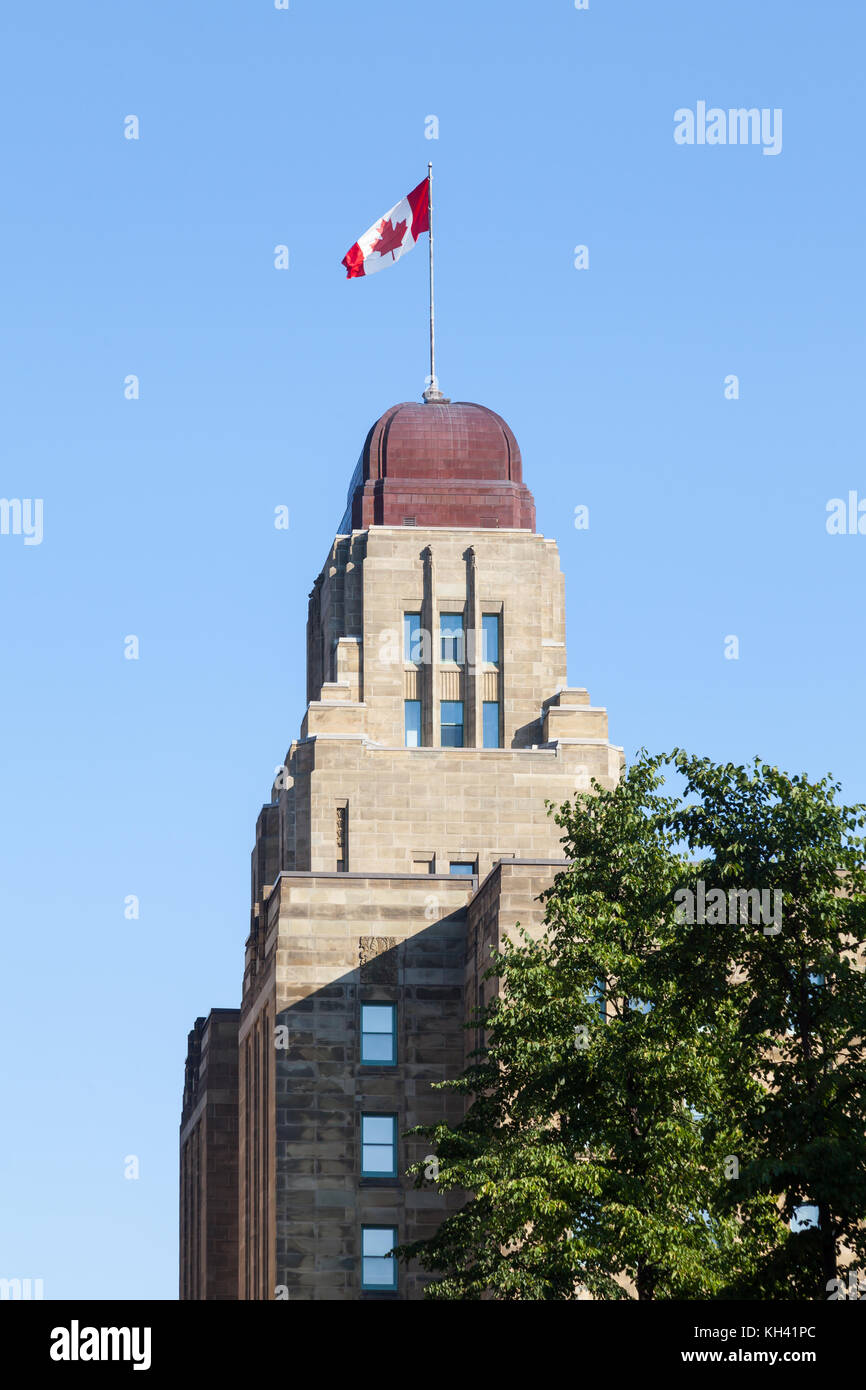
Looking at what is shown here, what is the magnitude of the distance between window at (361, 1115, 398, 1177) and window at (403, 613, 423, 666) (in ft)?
75.8

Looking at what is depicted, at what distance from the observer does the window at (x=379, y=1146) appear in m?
65.1

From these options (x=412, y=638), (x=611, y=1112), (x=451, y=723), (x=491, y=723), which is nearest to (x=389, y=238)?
(x=412, y=638)

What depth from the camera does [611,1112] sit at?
1711 inches

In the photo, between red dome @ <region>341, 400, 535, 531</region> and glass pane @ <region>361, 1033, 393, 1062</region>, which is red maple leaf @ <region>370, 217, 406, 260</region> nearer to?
red dome @ <region>341, 400, 535, 531</region>

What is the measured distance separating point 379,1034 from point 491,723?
20.3 metres

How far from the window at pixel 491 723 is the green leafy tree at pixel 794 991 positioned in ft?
146

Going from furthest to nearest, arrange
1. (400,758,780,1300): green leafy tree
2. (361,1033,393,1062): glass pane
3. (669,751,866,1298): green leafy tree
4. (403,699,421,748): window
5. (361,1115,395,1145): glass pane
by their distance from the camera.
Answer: (403,699,421,748): window → (361,1033,393,1062): glass pane → (361,1115,395,1145): glass pane → (400,758,780,1300): green leafy tree → (669,751,866,1298): green leafy tree

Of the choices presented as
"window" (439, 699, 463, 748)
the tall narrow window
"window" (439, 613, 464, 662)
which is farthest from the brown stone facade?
"window" (439, 613, 464, 662)

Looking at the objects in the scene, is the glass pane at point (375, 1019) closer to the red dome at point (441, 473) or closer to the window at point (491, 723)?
the window at point (491, 723)

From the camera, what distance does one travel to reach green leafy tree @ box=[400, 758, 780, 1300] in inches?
1631

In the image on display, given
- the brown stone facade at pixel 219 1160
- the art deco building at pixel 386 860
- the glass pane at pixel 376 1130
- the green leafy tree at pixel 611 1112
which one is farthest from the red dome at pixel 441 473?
the green leafy tree at pixel 611 1112

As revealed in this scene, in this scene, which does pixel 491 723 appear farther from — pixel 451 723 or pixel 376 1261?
pixel 376 1261
